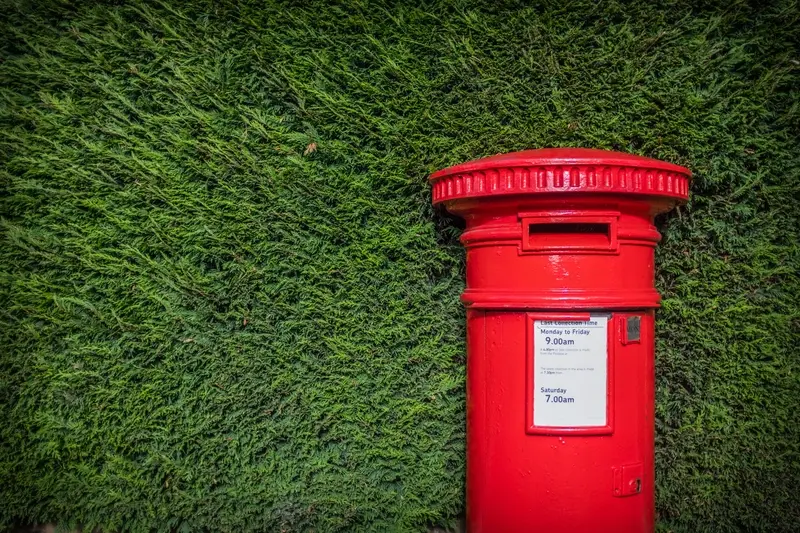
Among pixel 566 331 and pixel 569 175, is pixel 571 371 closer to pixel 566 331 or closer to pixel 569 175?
pixel 566 331

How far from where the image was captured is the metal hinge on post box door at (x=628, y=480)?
6.31ft

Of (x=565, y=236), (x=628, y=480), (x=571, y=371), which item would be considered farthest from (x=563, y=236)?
(x=628, y=480)

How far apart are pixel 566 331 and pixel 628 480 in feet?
1.89

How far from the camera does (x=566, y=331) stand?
1.89 m

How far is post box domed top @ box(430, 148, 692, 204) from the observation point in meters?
1.81

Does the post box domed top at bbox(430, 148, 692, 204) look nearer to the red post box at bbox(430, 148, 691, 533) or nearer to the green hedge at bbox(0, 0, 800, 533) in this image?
the red post box at bbox(430, 148, 691, 533)

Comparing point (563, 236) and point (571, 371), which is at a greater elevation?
point (563, 236)

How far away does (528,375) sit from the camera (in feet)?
6.27

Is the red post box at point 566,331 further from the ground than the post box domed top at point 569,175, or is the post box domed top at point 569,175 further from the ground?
the post box domed top at point 569,175

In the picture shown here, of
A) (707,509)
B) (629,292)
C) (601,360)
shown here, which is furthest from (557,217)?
(707,509)

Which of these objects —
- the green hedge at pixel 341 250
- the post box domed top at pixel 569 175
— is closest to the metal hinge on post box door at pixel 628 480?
the green hedge at pixel 341 250

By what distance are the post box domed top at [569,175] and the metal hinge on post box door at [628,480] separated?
0.95 m

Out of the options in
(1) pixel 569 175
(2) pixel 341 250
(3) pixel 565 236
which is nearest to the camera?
(1) pixel 569 175

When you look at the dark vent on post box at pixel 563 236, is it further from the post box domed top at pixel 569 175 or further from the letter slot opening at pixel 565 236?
the post box domed top at pixel 569 175
